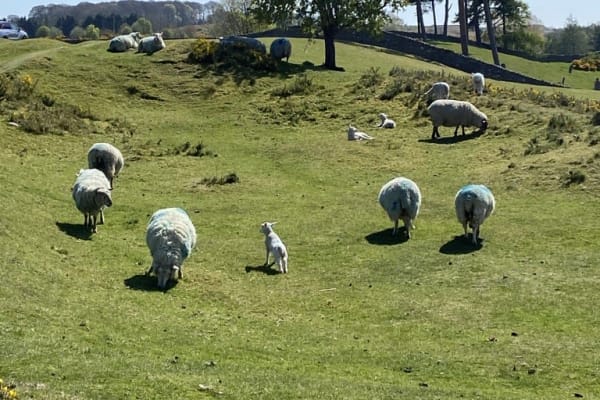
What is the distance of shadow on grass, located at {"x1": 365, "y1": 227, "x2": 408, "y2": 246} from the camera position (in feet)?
63.6

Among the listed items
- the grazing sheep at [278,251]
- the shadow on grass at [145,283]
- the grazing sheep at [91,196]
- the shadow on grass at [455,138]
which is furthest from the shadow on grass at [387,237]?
the shadow on grass at [455,138]

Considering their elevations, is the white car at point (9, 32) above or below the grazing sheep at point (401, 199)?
above

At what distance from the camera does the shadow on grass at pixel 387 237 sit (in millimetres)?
19375

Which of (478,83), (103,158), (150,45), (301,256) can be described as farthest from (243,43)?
(301,256)

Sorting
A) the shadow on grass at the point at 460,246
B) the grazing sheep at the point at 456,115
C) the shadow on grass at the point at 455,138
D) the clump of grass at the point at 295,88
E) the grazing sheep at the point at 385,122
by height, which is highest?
the clump of grass at the point at 295,88

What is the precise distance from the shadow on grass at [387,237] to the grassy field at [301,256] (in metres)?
0.13

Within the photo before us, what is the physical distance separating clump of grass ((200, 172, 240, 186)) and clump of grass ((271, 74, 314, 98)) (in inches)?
587

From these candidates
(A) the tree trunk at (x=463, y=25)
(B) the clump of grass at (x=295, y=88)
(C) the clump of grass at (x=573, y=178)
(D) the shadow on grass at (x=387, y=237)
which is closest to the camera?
(D) the shadow on grass at (x=387, y=237)

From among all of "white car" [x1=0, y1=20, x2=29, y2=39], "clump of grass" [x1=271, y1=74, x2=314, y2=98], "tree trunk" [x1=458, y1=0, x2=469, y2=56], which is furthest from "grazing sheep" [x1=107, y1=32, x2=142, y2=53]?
"tree trunk" [x1=458, y1=0, x2=469, y2=56]

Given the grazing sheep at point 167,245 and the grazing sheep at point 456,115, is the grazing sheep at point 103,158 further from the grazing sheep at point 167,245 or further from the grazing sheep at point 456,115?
the grazing sheep at point 456,115

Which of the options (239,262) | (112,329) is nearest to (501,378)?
(112,329)

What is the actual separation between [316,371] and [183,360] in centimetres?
183

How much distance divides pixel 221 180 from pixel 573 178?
38.0ft

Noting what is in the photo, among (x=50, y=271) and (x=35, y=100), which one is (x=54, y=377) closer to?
(x=50, y=271)
